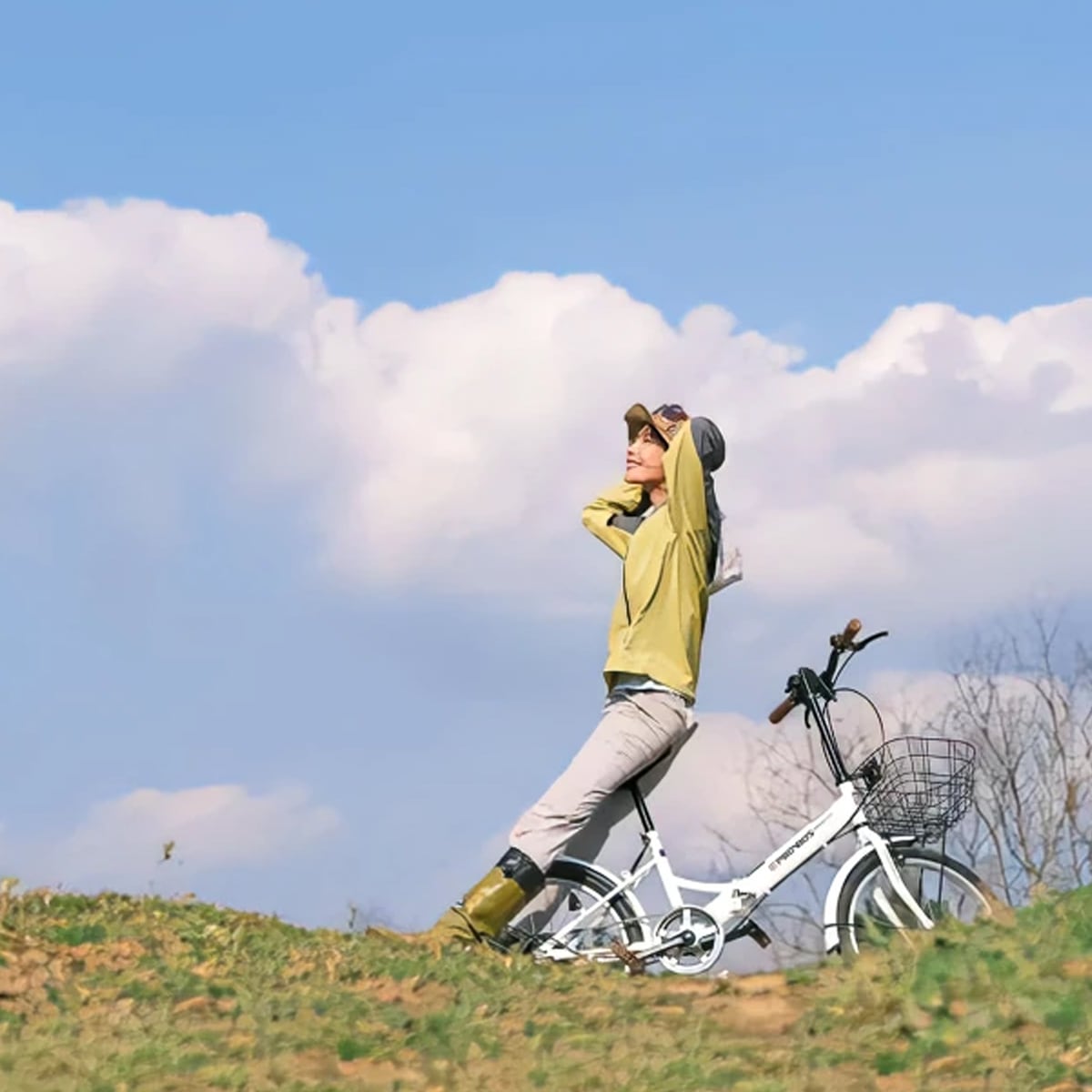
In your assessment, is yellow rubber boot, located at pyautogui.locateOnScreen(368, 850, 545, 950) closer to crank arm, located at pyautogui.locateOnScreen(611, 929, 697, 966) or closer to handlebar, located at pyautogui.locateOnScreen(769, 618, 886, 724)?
crank arm, located at pyautogui.locateOnScreen(611, 929, 697, 966)

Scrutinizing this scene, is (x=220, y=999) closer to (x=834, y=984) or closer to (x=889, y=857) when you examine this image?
(x=834, y=984)

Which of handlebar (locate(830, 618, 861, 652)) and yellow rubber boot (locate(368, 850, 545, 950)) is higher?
handlebar (locate(830, 618, 861, 652))

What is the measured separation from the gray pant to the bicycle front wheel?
1026 millimetres

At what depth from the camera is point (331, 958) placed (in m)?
8.16

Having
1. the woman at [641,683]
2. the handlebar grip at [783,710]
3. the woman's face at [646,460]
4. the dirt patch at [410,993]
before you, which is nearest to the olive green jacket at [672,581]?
the woman at [641,683]

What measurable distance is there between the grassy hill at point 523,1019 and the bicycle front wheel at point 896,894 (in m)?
0.51

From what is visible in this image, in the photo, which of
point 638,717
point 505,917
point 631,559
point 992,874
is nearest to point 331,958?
point 505,917

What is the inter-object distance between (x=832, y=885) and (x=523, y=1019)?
2174mm

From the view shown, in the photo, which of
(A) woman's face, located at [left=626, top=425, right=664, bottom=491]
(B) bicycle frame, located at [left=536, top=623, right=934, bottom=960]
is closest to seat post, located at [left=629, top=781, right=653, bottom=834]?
(B) bicycle frame, located at [left=536, top=623, right=934, bottom=960]

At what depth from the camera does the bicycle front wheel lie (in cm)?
859

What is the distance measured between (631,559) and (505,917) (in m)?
1.76

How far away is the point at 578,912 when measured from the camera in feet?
29.3

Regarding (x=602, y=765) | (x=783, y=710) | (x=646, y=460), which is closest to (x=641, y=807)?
(x=602, y=765)

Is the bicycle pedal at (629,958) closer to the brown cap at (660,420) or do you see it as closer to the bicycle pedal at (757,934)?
the bicycle pedal at (757,934)
